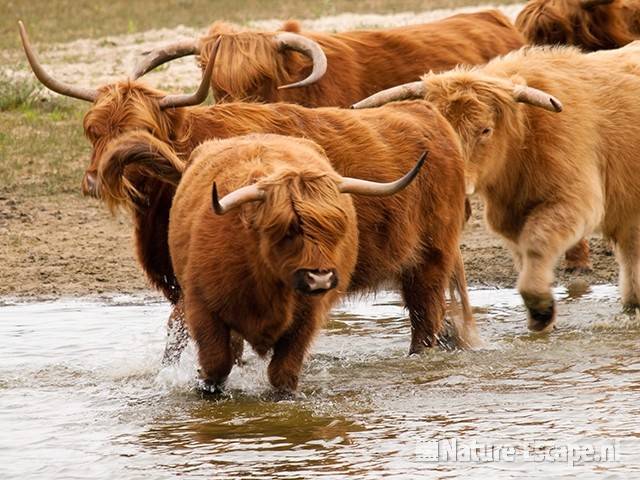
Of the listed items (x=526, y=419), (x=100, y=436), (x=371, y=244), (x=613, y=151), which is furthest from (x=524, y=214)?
(x=100, y=436)

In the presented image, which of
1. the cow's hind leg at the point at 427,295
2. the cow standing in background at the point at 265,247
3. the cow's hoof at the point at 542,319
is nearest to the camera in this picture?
the cow standing in background at the point at 265,247

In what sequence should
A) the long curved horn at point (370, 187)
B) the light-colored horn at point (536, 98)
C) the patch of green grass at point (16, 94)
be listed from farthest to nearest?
the patch of green grass at point (16, 94), the light-colored horn at point (536, 98), the long curved horn at point (370, 187)

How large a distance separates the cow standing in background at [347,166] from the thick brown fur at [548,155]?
0.31m

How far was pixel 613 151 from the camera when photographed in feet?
26.7

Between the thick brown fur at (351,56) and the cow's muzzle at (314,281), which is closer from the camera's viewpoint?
the cow's muzzle at (314,281)

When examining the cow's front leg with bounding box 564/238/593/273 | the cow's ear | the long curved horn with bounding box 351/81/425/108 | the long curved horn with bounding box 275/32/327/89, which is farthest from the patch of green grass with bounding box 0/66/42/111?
the long curved horn with bounding box 351/81/425/108

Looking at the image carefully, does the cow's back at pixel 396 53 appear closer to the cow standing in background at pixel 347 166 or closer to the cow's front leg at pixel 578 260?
the cow's front leg at pixel 578 260

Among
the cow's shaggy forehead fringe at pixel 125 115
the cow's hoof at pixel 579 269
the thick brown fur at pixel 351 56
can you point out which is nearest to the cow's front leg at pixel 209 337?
the cow's shaggy forehead fringe at pixel 125 115

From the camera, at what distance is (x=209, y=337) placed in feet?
20.5

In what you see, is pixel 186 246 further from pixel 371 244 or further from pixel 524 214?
pixel 524 214

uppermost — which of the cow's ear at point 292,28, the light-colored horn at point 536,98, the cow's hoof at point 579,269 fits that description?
the cow's ear at point 292,28

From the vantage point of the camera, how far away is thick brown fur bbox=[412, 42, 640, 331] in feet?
25.4

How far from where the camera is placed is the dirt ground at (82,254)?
9.45m

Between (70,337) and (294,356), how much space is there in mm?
2129
